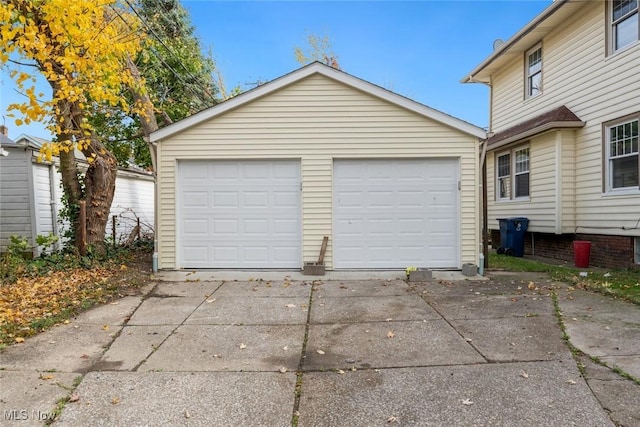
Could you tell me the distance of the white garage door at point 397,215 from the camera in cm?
841

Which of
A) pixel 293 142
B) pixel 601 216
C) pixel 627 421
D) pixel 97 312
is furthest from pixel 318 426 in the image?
pixel 601 216

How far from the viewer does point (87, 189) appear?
29.5 ft

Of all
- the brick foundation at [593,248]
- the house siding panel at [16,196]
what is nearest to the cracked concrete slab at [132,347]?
the house siding panel at [16,196]

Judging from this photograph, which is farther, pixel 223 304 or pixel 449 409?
pixel 223 304

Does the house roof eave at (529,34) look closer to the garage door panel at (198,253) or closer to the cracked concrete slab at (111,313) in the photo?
the garage door panel at (198,253)

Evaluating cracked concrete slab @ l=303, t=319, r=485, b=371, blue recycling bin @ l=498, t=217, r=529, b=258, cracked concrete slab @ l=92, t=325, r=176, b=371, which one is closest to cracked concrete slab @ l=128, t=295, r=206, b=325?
cracked concrete slab @ l=92, t=325, r=176, b=371

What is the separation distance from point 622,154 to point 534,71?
13.7 ft

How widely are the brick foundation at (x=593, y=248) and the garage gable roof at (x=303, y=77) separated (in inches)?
148

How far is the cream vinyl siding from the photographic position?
8523 millimetres

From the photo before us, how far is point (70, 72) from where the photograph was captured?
310 inches

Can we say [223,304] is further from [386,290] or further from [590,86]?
[590,86]

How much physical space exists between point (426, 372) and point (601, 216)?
7713 mm

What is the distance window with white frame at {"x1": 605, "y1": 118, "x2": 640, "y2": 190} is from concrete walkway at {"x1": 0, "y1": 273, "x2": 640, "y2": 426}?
3803 millimetres

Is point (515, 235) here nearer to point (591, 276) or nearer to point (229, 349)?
point (591, 276)
